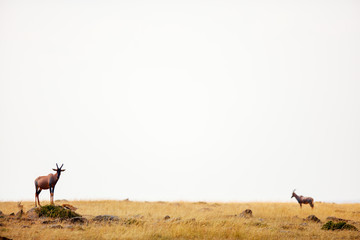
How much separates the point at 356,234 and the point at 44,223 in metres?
14.2

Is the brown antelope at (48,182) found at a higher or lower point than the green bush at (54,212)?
higher

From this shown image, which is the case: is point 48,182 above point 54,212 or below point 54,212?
above

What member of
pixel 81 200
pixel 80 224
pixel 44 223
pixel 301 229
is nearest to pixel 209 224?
pixel 301 229

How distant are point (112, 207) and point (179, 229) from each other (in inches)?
494

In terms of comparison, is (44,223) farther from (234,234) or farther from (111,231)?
(234,234)

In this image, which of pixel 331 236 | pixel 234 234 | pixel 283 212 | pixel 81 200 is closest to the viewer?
pixel 234 234

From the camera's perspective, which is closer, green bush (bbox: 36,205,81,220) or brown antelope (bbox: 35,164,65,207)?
green bush (bbox: 36,205,81,220)

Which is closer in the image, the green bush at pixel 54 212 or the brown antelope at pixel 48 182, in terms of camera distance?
the green bush at pixel 54 212

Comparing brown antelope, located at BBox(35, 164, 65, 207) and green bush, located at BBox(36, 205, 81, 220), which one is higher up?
brown antelope, located at BBox(35, 164, 65, 207)

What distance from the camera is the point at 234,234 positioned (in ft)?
47.8

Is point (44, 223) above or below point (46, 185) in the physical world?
below

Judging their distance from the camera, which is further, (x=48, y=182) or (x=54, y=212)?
(x=48, y=182)

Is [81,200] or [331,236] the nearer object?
[331,236]

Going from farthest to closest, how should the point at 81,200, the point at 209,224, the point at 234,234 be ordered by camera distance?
the point at 81,200, the point at 209,224, the point at 234,234
